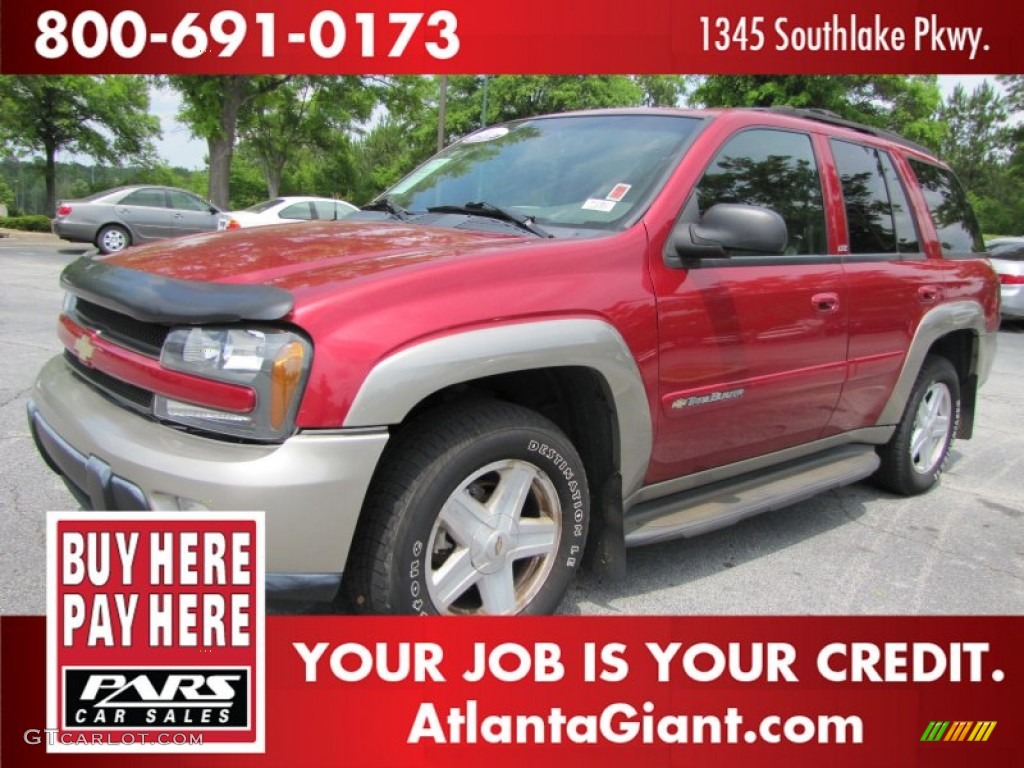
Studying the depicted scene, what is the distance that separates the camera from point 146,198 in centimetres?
1662

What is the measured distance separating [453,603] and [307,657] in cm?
46

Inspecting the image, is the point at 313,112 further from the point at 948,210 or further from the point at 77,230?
the point at 948,210

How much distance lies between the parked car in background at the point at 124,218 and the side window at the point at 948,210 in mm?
14174

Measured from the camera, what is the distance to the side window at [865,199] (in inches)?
150

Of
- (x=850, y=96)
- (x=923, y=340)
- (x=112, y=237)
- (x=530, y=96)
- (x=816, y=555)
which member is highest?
(x=530, y=96)

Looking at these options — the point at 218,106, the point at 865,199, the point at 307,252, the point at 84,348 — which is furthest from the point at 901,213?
the point at 218,106

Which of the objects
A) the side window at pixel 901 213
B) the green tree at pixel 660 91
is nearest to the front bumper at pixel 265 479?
the side window at pixel 901 213

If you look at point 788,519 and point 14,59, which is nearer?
point 788,519

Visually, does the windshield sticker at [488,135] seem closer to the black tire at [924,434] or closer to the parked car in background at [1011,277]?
the black tire at [924,434]

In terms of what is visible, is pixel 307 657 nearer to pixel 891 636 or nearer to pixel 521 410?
pixel 521 410

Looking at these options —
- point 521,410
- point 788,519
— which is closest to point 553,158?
point 521,410

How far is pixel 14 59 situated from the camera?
4.77m

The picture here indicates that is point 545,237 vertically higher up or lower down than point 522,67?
lower down

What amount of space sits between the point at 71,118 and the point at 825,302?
37.1 m
